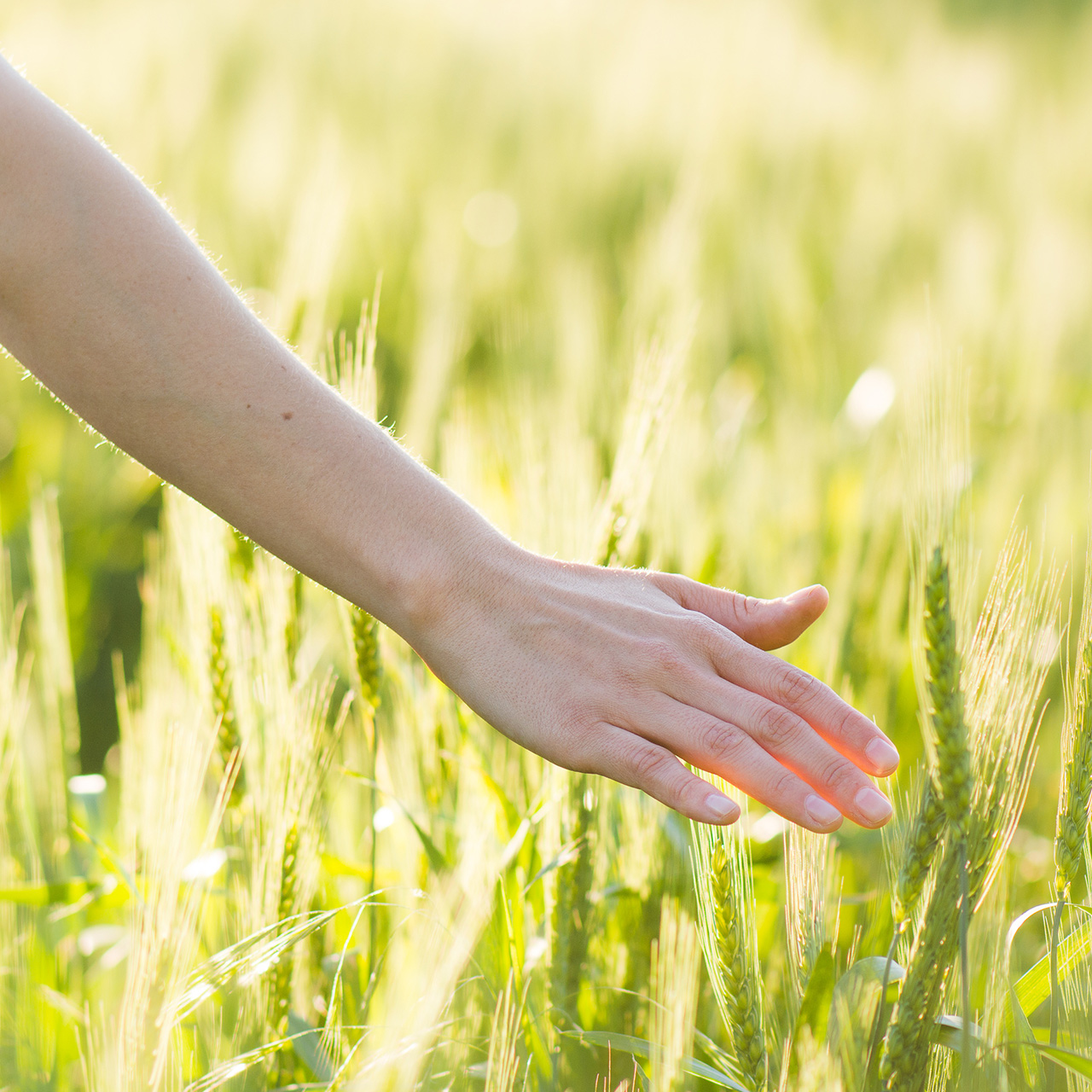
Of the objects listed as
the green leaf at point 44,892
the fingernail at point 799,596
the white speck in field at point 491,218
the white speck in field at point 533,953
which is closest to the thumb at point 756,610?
the fingernail at point 799,596

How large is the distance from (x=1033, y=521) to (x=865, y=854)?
72 cm

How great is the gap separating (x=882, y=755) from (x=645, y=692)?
163mm

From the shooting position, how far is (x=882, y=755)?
0.65 meters

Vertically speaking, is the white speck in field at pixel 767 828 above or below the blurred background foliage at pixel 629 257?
below

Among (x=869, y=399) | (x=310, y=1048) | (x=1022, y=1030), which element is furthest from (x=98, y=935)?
(x=869, y=399)

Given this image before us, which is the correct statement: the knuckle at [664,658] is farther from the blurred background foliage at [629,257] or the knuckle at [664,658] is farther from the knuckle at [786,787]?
the blurred background foliage at [629,257]

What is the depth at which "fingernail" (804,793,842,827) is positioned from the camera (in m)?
0.60

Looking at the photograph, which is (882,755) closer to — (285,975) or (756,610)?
(756,610)

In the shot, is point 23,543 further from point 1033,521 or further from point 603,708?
point 1033,521

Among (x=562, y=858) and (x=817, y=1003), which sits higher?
(x=562, y=858)

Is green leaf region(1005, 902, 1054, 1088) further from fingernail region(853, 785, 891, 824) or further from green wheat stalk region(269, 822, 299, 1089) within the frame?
green wheat stalk region(269, 822, 299, 1089)

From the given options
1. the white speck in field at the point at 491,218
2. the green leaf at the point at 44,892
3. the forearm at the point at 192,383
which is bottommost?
the green leaf at the point at 44,892

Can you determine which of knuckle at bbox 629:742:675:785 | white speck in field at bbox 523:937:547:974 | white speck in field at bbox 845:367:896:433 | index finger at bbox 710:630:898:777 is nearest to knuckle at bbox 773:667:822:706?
index finger at bbox 710:630:898:777

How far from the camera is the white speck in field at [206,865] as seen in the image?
0.84m
